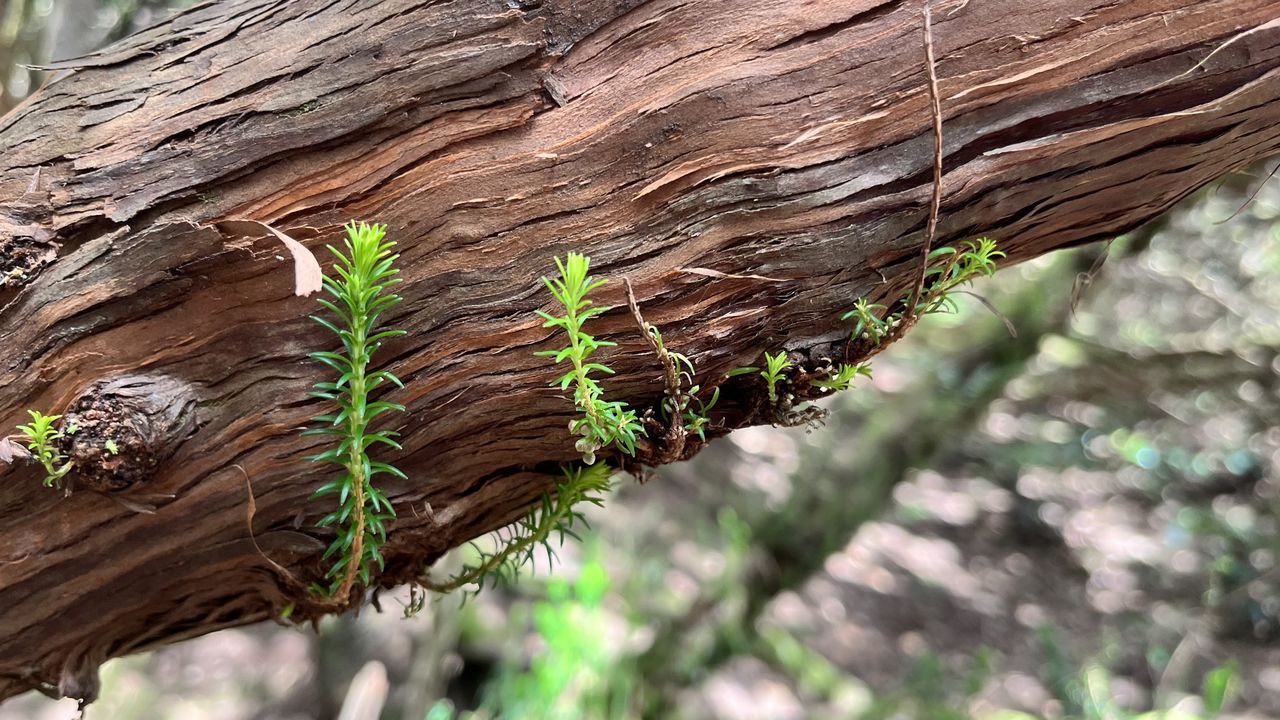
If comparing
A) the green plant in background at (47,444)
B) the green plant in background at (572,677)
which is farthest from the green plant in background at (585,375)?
the green plant in background at (572,677)

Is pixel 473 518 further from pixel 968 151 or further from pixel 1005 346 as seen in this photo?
pixel 1005 346

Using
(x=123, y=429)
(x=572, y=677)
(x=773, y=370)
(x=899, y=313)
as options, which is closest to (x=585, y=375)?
(x=773, y=370)

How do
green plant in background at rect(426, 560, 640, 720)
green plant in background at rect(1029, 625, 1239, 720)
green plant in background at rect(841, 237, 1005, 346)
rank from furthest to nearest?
green plant in background at rect(1029, 625, 1239, 720) → green plant in background at rect(426, 560, 640, 720) → green plant in background at rect(841, 237, 1005, 346)

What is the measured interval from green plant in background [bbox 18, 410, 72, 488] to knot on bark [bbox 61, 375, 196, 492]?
0.01 m

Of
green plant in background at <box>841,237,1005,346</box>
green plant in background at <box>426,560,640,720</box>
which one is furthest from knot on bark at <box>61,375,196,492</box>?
green plant in background at <box>426,560,640,720</box>

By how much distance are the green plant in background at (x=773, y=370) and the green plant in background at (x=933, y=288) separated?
9cm

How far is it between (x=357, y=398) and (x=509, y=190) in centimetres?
30

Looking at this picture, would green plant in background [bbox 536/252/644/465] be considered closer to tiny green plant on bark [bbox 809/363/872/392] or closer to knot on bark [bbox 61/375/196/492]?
tiny green plant on bark [bbox 809/363/872/392]

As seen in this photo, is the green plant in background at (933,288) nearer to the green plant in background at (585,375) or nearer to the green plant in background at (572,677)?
the green plant in background at (585,375)

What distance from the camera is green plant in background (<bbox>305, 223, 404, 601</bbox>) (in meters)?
0.87

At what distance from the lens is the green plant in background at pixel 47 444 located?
3.11ft

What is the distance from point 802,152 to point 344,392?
617 mm

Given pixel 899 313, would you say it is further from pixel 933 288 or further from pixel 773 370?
pixel 773 370

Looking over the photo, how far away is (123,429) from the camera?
3.14ft
